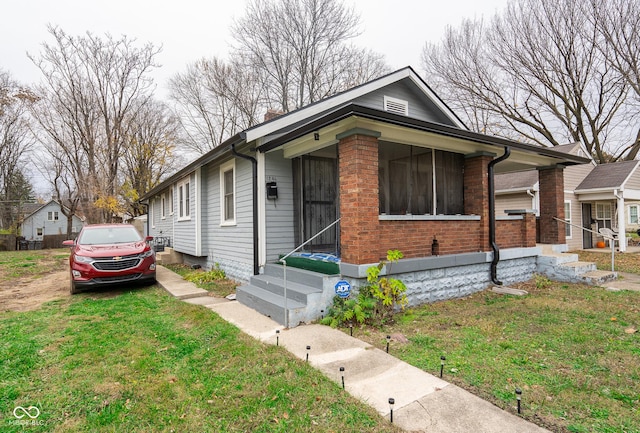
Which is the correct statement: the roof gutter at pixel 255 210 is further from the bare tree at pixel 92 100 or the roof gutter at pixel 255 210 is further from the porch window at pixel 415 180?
the bare tree at pixel 92 100

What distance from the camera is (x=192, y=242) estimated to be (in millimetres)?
10219

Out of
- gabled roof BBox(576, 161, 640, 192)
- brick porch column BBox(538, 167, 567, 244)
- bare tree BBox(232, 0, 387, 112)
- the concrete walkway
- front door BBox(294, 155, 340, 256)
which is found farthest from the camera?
bare tree BBox(232, 0, 387, 112)

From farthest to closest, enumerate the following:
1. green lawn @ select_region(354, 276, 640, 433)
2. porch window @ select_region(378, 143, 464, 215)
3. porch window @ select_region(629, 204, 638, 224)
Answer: porch window @ select_region(629, 204, 638, 224) → porch window @ select_region(378, 143, 464, 215) → green lawn @ select_region(354, 276, 640, 433)

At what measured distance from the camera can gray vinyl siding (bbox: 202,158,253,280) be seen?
23.7 feet

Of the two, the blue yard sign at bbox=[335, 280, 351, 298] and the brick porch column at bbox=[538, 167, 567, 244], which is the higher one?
the brick porch column at bbox=[538, 167, 567, 244]

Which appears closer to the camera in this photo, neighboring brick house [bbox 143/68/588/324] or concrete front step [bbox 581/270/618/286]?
neighboring brick house [bbox 143/68/588/324]

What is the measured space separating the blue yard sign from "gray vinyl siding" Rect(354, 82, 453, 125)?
4.92 metres

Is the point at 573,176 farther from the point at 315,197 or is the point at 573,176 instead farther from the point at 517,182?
the point at 315,197

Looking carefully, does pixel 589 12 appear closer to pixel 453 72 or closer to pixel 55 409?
pixel 453 72

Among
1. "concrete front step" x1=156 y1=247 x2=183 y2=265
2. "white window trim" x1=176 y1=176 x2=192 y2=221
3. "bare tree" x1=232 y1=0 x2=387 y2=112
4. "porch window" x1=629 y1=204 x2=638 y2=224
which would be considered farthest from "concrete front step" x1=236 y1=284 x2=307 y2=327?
"porch window" x1=629 y1=204 x2=638 y2=224

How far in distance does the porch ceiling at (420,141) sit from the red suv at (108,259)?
12.9 ft

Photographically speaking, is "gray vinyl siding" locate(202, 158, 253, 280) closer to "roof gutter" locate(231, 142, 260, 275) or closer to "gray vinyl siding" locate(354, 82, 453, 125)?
"roof gutter" locate(231, 142, 260, 275)

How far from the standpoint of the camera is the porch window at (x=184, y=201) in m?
11.0

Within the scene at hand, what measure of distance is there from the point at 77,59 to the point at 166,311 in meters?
20.0
